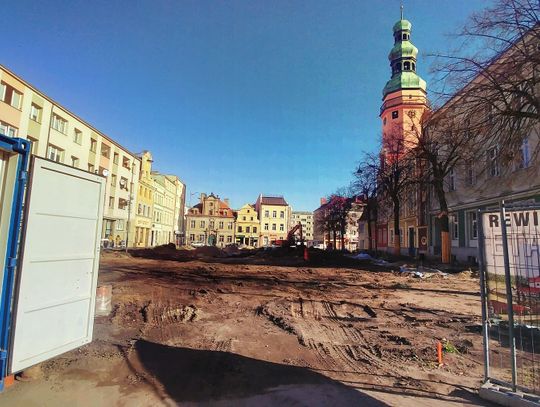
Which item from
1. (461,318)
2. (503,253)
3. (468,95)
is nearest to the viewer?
(503,253)

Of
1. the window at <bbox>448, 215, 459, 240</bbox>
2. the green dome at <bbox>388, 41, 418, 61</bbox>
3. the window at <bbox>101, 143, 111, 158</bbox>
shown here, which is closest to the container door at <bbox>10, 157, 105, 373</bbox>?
the window at <bbox>448, 215, 459, 240</bbox>

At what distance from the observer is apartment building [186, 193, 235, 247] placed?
96812 mm

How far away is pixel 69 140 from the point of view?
1506 inches

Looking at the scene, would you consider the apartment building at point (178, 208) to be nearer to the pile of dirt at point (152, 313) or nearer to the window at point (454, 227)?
the window at point (454, 227)

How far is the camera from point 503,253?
185 inches

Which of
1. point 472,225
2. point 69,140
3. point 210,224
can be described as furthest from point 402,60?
point 210,224

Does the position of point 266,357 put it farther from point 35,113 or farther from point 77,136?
point 77,136

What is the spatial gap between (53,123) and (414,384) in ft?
127

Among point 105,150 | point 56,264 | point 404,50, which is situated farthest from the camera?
point 404,50

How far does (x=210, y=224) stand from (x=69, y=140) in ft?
199

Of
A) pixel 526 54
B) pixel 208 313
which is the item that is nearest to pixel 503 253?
pixel 208 313

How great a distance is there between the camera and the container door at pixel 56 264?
13.7 feet

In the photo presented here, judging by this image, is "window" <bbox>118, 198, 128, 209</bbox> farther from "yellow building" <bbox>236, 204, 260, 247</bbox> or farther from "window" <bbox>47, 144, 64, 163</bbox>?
"yellow building" <bbox>236, 204, 260, 247</bbox>

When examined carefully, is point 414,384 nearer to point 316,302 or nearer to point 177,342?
point 177,342
